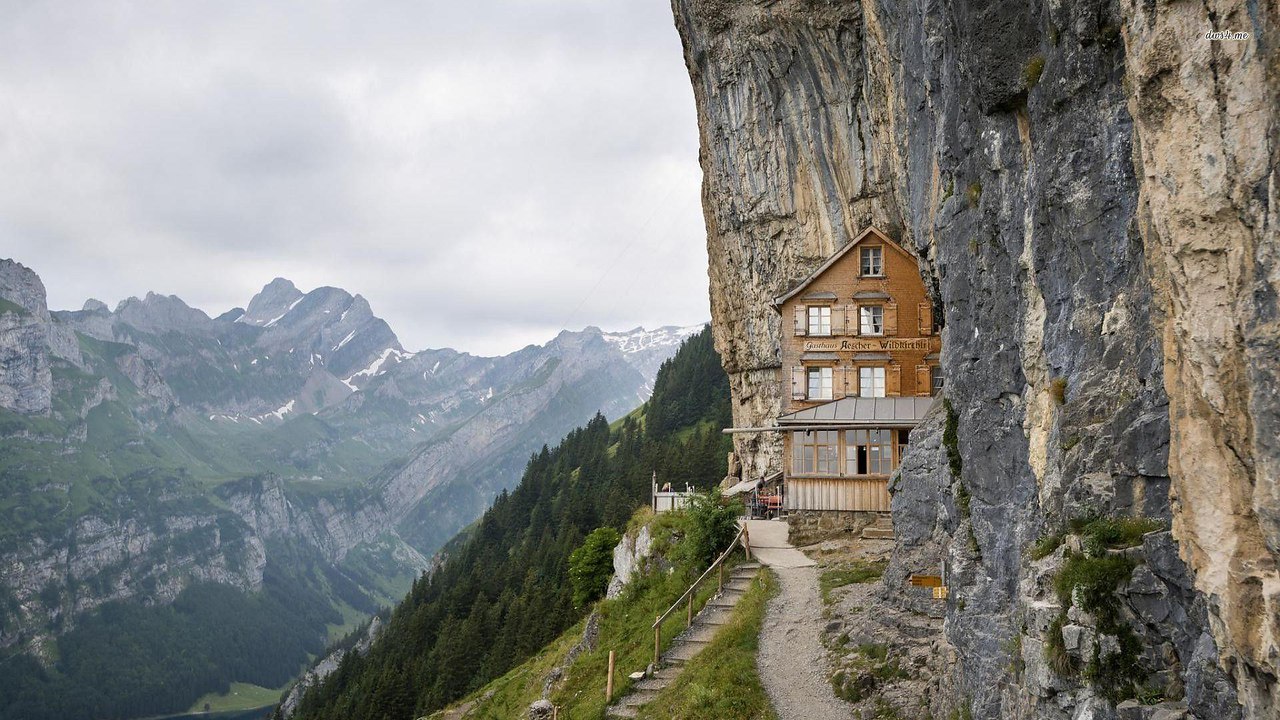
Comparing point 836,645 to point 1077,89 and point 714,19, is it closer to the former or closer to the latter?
point 1077,89

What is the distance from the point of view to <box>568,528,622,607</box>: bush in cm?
4909

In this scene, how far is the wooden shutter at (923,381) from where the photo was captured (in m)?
40.7

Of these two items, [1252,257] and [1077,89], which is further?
[1077,89]

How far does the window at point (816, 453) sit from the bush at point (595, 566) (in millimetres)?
16919

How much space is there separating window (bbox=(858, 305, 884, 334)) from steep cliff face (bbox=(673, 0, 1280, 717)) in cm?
1555

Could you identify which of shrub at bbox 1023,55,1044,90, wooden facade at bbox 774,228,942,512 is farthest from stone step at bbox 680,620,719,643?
shrub at bbox 1023,55,1044,90

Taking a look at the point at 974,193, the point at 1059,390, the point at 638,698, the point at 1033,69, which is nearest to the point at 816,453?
the point at 638,698

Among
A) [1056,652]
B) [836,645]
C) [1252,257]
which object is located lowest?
[836,645]

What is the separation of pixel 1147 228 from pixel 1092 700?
6.20 metres

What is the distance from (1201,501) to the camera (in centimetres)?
926

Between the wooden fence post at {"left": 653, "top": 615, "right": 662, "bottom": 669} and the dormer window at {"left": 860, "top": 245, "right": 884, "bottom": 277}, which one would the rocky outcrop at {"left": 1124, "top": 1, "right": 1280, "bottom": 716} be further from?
the dormer window at {"left": 860, "top": 245, "right": 884, "bottom": 277}

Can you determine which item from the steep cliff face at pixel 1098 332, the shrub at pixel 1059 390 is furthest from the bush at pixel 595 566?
the shrub at pixel 1059 390

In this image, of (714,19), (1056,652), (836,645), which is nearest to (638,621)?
(836,645)

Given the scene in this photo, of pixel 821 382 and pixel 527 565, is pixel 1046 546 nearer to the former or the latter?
pixel 821 382
